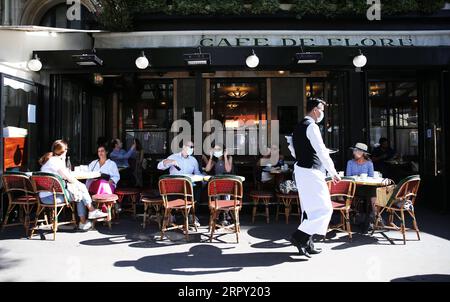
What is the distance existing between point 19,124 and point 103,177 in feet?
7.63

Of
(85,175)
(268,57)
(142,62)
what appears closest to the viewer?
(85,175)

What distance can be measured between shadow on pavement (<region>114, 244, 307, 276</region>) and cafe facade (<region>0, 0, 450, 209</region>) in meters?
3.54

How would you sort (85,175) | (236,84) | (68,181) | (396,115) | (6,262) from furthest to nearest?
(236,84) → (396,115) → (85,175) → (68,181) → (6,262)

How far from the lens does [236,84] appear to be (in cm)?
1056

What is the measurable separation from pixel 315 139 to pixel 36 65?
20.2ft

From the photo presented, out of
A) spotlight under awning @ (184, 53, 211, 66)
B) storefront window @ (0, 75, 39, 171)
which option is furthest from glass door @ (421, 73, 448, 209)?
storefront window @ (0, 75, 39, 171)

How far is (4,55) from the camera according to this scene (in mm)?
6859

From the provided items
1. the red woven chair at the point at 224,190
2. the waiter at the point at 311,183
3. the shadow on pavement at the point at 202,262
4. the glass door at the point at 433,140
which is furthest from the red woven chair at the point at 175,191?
the glass door at the point at 433,140

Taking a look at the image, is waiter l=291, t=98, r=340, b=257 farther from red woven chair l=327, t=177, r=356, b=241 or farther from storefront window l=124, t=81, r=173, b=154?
storefront window l=124, t=81, r=173, b=154

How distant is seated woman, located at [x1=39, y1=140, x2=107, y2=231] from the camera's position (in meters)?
5.45

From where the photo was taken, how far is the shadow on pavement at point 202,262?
3.90 meters

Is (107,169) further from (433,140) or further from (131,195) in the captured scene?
(433,140)

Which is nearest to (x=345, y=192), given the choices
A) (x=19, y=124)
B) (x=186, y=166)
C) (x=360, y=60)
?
(x=186, y=166)
